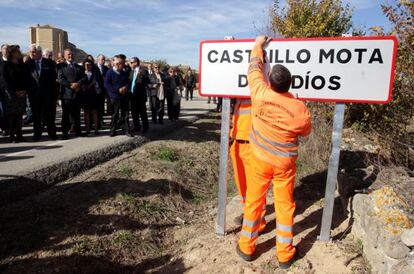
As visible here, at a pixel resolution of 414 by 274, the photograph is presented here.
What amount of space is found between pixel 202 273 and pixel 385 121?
4.81 m

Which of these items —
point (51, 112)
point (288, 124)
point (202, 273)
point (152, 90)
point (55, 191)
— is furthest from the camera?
point (152, 90)

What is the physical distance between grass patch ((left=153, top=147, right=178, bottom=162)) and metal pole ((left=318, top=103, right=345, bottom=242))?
13.1ft

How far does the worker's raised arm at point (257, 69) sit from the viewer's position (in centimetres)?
342

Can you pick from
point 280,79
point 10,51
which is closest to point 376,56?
point 280,79

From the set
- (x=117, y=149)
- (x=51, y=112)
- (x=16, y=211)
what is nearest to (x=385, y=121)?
(x=117, y=149)

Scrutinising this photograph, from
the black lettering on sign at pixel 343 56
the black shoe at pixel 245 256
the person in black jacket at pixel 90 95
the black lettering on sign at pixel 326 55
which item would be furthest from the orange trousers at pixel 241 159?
the person in black jacket at pixel 90 95

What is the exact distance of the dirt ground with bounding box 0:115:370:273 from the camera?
144 inches

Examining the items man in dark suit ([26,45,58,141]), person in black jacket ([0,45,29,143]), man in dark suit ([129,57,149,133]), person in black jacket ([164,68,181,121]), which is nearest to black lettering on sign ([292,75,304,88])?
man in dark suit ([129,57,149,133])

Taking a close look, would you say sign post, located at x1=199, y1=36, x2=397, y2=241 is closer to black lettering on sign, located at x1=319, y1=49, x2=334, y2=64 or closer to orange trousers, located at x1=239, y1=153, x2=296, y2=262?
black lettering on sign, located at x1=319, y1=49, x2=334, y2=64

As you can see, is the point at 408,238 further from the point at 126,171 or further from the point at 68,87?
the point at 68,87

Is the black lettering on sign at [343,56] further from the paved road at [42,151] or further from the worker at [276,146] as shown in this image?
the paved road at [42,151]

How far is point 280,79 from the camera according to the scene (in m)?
3.27

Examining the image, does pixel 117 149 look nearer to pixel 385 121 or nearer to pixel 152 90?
pixel 152 90

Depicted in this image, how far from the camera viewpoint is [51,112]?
7.98 m
